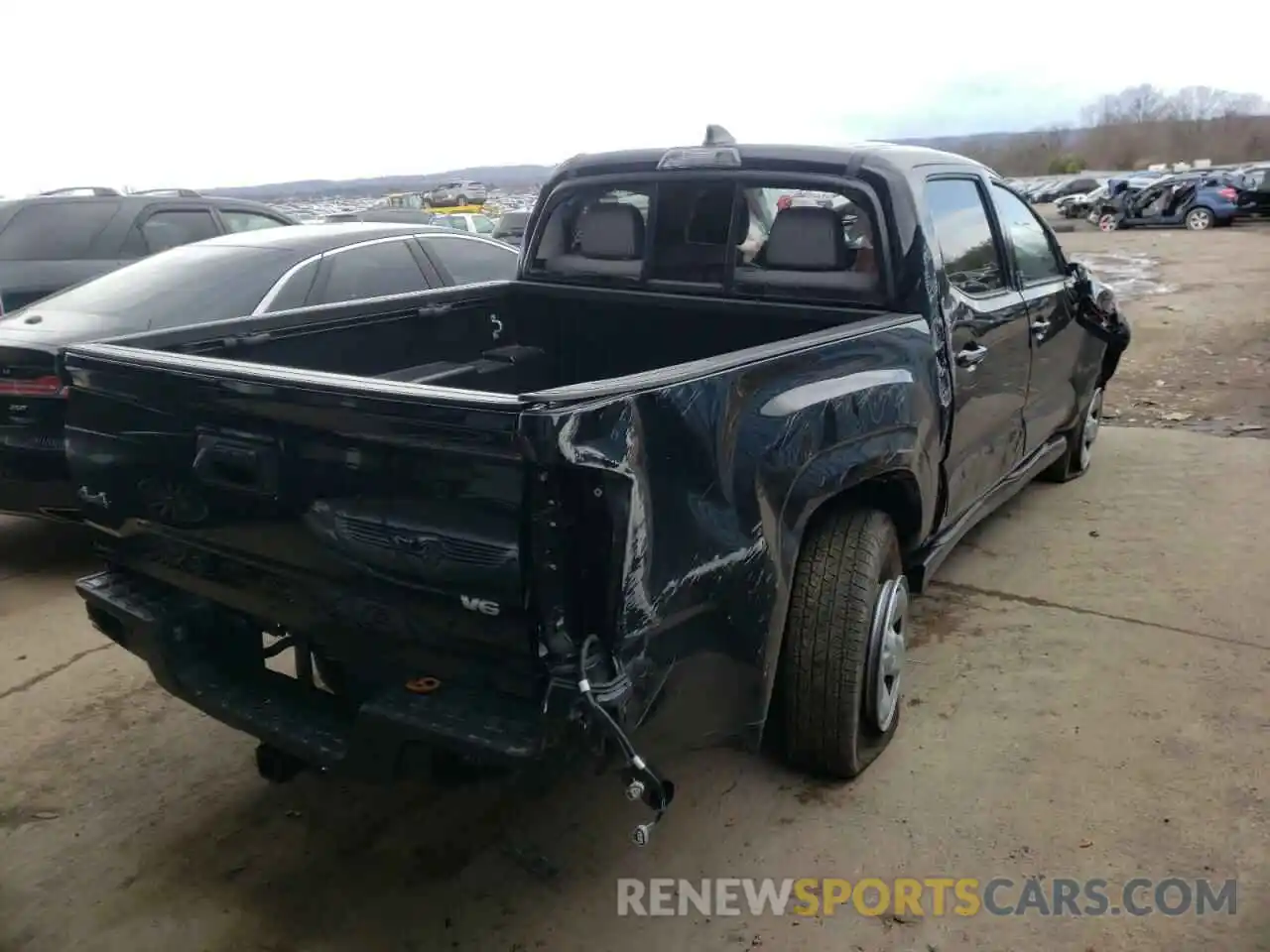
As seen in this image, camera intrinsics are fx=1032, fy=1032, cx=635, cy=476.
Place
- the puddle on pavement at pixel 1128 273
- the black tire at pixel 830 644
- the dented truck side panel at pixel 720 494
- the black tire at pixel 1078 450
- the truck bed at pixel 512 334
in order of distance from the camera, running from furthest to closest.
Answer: the puddle on pavement at pixel 1128 273 < the black tire at pixel 1078 450 < the truck bed at pixel 512 334 < the black tire at pixel 830 644 < the dented truck side panel at pixel 720 494

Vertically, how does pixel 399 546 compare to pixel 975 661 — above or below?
above

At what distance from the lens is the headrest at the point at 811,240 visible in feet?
12.1

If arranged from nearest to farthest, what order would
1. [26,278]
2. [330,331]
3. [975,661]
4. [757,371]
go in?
[757,371] → [330,331] → [975,661] → [26,278]

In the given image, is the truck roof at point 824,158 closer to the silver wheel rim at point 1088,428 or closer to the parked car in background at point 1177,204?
the silver wheel rim at point 1088,428

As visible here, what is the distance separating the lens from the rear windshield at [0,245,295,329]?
490cm

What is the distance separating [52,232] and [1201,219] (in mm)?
28223

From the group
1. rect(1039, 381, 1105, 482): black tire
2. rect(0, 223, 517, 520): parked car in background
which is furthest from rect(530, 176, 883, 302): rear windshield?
rect(1039, 381, 1105, 482): black tire

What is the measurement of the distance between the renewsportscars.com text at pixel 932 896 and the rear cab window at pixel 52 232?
→ 6.52m

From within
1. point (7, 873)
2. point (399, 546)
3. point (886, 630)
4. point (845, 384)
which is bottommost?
point (7, 873)

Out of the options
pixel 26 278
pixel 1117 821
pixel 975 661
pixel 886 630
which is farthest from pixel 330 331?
pixel 26 278

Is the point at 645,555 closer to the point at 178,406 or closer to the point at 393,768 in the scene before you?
the point at 393,768

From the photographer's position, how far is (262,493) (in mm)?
2480

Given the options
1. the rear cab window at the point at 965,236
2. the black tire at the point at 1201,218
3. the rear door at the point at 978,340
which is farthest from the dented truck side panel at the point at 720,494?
the black tire at the point at 1201,218

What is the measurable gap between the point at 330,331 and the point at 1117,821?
9.88 feet
